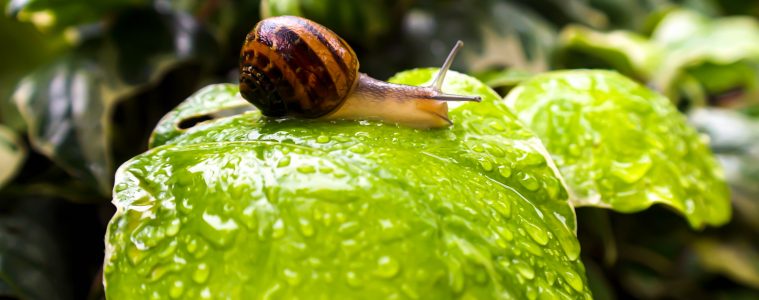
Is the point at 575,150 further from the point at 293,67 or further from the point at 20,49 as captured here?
the point at 20,49

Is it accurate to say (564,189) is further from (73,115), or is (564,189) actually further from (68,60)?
(68,60)

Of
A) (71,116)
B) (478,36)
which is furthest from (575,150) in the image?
(71,116)

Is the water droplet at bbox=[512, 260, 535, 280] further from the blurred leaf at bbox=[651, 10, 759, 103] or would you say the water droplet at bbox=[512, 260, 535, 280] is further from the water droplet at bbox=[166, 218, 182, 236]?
the blurred leaf at bbox=[651, 10, 759, 103]

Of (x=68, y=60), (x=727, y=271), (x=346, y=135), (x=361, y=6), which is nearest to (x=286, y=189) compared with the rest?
(x=346, y=135)

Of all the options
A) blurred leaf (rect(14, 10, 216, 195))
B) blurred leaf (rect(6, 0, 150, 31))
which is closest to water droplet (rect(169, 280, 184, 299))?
blurred leaf (rect(14, 10, 216, 195))

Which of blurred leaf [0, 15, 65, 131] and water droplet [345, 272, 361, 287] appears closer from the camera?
water droplet [345, 272, 361, 287]
